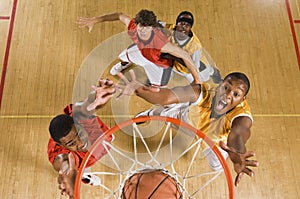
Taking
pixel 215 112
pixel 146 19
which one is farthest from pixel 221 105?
pixel 146 19

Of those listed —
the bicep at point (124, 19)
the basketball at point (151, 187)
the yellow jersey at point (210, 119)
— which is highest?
the bicep at point (124, 19)

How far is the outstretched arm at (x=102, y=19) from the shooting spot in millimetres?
3897

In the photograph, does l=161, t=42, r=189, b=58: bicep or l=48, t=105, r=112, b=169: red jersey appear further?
l=161, t=42, r=189, b=58: bicep

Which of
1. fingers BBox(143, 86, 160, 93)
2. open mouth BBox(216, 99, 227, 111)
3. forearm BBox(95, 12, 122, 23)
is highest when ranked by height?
forearm BBox(95, 12, 122, 23)

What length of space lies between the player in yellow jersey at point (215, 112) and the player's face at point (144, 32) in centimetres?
39

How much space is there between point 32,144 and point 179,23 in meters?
1.65

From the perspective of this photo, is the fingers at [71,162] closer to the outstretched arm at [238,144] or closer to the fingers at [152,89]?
the fingers at [152,89]

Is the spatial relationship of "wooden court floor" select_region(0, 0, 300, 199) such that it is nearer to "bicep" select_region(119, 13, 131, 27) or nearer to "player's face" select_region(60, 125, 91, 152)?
"bicep" select_region(119, 13, 131, 27)

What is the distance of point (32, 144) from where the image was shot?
11.6ft

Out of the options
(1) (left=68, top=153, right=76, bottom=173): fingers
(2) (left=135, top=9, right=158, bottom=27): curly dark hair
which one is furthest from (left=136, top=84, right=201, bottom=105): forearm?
(1) (left=68, top=153, right=76, bottom=173): fingers

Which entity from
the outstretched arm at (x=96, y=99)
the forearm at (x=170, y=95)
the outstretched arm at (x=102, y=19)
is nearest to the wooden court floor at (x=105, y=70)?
the outstretched arm at (x=102, y=19)

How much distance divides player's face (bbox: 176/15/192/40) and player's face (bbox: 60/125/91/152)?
1195 mm

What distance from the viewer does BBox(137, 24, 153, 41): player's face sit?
361 centimetres

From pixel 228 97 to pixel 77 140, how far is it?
120 cm
